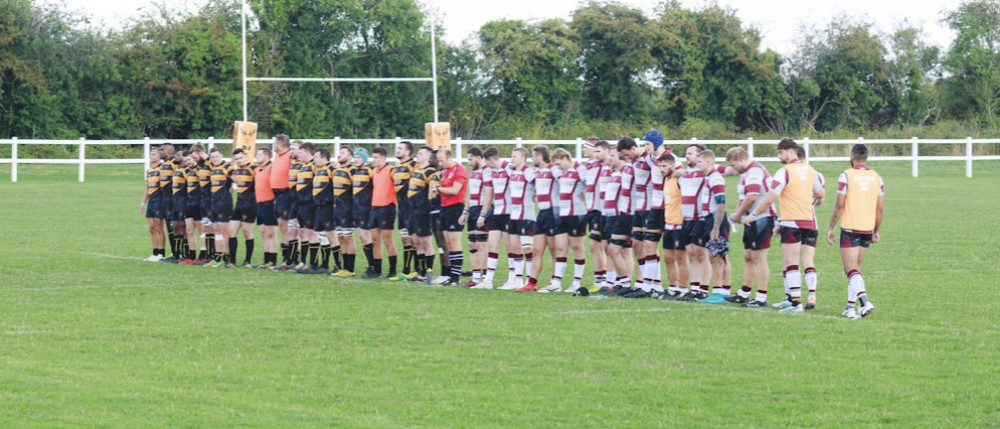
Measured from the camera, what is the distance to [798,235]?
44.3ft

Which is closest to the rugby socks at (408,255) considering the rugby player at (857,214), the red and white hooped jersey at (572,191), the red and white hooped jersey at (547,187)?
the red and white hooped jersey at (547,187)

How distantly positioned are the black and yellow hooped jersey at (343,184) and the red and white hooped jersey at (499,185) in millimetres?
2240

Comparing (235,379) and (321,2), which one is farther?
(321,2)

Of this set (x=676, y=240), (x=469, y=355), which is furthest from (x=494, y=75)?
(x=469, y=355)

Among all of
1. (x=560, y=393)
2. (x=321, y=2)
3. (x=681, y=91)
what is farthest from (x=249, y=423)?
(x=681, y=91)

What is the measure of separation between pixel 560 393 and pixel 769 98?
50.1 m

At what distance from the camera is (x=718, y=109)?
5734 cm

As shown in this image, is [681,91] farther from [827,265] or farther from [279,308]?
[279,308]

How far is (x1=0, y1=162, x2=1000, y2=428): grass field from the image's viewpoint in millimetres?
8734

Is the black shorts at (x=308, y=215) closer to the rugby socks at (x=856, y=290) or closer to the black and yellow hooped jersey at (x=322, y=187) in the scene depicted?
the black and yellow hooped jersey at (x=322, y=187)

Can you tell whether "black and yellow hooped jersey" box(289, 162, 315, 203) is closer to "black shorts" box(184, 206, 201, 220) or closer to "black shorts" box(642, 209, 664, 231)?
"black shorts" box(184, 206, 201, 220)

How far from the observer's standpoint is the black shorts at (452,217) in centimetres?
1691

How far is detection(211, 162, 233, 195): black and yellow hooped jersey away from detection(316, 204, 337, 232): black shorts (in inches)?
71.5

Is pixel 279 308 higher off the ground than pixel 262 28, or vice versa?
pixel 262 28
